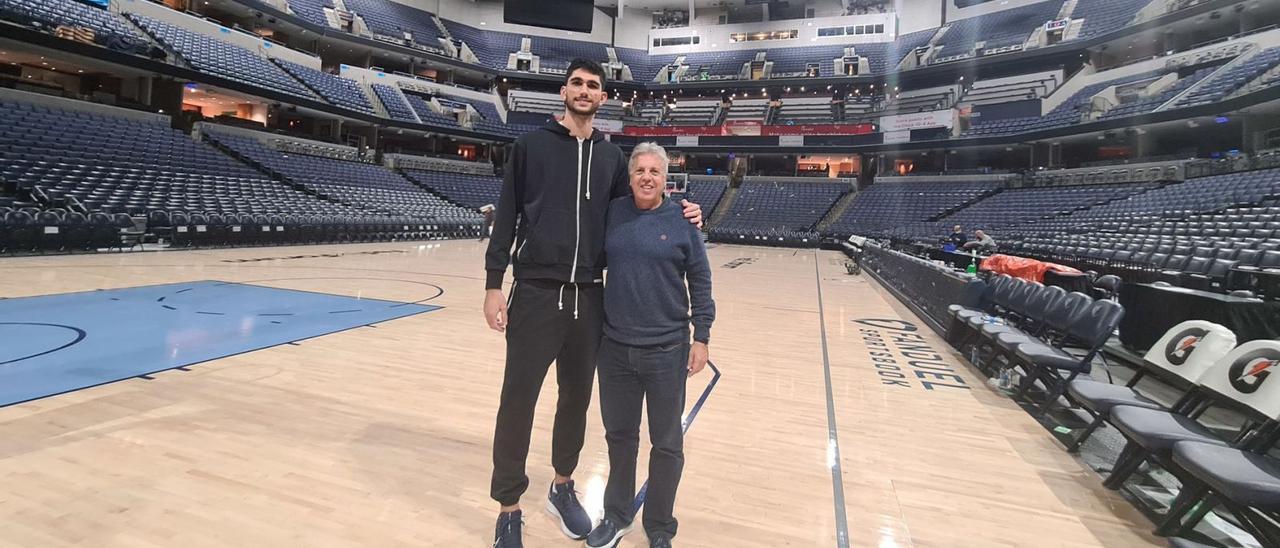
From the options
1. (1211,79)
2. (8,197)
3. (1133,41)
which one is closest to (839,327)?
(8,197)

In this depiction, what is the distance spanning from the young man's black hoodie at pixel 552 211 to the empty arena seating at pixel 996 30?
34.7m

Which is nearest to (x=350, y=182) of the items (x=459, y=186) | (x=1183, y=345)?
(x=459, y=186)

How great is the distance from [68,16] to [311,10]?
13027 millimetres

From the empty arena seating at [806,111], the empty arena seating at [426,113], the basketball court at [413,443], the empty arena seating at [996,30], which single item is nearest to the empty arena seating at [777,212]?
the empty arena seating at [806,111]

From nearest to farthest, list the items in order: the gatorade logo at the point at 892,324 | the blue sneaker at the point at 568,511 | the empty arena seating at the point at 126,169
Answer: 1. the blue sneaker at the point at 568,511
2. the gatorade logo at the point at 892,324
3. the empty arena seating at the point at 126,169

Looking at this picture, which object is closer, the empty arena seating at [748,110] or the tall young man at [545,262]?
the tall young man at [545,262]

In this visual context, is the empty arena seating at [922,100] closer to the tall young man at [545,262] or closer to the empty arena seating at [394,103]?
the empty arena seating at [394,103]

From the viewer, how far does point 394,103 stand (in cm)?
3036

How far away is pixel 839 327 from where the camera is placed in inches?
277

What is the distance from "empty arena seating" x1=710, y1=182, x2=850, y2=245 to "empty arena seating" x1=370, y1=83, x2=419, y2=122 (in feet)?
56.7

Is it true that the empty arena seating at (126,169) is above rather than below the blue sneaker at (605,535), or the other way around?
above

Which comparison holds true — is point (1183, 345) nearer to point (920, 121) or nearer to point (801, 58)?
point (920, 121)

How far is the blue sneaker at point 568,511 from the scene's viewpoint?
2078mm

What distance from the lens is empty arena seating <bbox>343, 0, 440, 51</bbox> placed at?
32.7 meters
